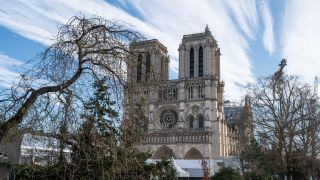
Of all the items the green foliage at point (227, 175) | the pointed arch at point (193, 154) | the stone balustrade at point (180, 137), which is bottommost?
the green foliage at point (227, 175)

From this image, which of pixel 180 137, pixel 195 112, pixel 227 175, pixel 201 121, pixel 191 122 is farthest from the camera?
pixel 191 122

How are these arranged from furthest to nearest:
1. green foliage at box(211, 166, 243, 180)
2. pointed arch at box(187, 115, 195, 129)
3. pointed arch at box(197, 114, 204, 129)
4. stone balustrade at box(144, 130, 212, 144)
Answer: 1. pointed arch at box(187, 115, 195, 129)
2. pointed arch at box(197, 114, 204, 129)
3. stone balustrade at box(144, 130, 212, 144)
4. green foliage at box(211, 166, 243, 180)

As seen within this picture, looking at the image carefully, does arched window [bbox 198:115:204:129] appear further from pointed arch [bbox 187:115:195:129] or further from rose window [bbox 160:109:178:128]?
rose window [bbox 160:109:178:128]

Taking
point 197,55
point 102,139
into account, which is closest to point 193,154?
point 197,55

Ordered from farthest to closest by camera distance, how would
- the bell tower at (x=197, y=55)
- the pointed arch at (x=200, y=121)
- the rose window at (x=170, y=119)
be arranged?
the rose window at (x=170, y=119) < the pointed arch at (x=200, y=121) < the bell tower at (x=197, y=55)

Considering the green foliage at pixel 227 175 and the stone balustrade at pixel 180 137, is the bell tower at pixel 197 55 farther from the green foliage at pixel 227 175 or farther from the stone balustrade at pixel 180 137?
the green foliage at pixel 227 175

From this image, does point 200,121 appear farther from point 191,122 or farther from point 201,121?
point 191,122

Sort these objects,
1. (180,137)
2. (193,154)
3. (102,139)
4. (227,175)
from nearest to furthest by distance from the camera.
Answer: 1. (102,139)
2. (227,175)
3. (180,137)
4. (193,154)

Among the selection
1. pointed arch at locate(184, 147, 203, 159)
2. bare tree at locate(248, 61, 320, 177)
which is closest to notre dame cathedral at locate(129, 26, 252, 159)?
pointed arch at locate(184, 147, 203, 159)

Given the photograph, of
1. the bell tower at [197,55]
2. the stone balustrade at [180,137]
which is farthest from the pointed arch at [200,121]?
the bell tower at [197,55]

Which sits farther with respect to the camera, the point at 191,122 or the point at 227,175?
the point at 191,122

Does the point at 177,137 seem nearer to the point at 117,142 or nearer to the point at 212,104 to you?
the point at 212,104

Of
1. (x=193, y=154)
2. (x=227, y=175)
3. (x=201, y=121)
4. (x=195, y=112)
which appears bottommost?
(x=227, y=175)

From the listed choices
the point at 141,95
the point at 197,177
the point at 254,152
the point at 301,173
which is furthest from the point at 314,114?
the point at 141,95
